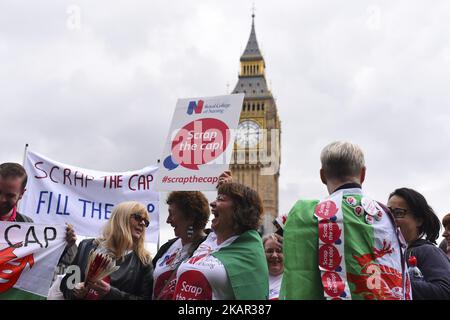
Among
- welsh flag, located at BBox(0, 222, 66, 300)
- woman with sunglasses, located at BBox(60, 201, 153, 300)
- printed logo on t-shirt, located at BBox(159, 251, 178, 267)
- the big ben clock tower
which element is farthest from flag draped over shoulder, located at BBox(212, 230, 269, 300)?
the big ben clock tower

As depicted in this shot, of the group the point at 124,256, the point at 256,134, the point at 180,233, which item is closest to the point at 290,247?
the point at 180,233

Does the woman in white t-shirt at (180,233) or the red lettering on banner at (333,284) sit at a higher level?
the woman in white t-shirt at (180,233)

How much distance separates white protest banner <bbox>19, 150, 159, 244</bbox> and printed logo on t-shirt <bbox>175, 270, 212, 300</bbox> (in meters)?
2.43

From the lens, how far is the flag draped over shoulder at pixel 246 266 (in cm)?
251

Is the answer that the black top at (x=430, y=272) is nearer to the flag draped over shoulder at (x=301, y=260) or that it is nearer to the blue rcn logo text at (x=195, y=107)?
the flag draped over shoulder at (x=301, y=260)

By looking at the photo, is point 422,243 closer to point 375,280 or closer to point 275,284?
point 375,280

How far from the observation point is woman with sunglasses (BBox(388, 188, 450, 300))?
7.80ft

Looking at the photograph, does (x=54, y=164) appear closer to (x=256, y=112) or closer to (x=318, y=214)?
(x=318, y=214)

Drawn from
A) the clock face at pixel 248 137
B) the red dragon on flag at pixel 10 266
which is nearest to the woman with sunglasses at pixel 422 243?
the red dragon on flag at pixel 10 266

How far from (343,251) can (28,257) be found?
2.40 meters

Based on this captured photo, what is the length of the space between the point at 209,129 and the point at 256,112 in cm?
4973

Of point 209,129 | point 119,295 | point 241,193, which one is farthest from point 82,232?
point 241,193

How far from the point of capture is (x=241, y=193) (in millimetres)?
2814
